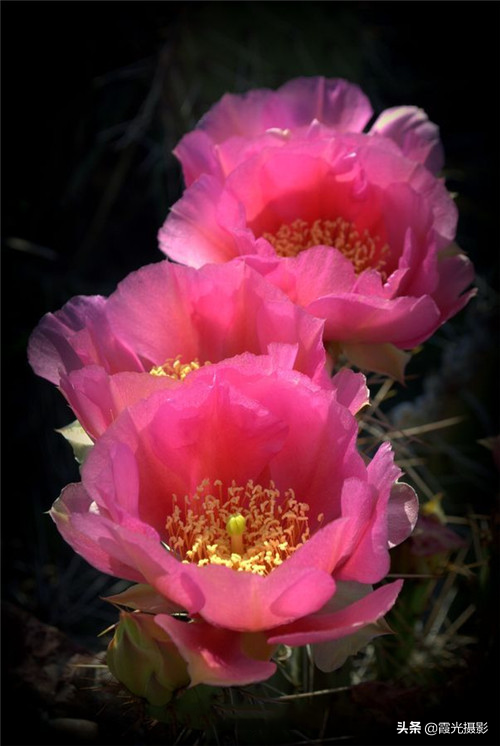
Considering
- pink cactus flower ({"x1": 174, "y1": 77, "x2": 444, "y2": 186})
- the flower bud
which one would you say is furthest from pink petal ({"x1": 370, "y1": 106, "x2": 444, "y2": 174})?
the flower bud

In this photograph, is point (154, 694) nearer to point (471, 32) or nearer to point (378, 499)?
point (378, 499)

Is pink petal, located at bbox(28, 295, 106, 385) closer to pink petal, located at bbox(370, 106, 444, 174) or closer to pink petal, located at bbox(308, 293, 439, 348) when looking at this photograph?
pink petal, located at bbox(308, 293, 439, 348)

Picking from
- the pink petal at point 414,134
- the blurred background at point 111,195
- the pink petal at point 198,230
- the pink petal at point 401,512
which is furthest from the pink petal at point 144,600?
the blurred background at point 111,195

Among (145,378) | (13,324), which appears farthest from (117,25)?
(145,378)

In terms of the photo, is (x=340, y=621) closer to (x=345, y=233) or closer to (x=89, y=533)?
(x=89, y=533)

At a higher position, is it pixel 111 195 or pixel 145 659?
pixel 145 659

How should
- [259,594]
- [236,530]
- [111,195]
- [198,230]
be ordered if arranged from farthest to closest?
A: [111,195] → [198,230] → [236,530] → [259,594]

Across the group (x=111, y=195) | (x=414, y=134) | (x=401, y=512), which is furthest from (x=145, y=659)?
(x=111, y=195)
